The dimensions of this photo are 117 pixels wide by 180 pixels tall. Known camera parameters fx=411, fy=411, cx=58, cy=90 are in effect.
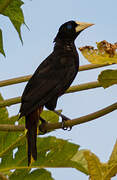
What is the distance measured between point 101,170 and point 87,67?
112 cm

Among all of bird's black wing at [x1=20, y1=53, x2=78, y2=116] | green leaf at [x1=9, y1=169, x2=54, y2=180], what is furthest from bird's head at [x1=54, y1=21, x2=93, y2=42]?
green leaf at [x1=9, y1=169, x2=54, y2=180]

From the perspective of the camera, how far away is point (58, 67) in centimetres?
406

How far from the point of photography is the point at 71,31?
15.4 feet

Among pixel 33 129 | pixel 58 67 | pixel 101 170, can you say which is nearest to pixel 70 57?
pixel 58 67

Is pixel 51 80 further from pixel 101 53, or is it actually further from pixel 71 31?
pixel 101 53

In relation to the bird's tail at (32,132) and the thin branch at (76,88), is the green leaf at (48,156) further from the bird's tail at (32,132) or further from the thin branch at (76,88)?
the thin branch at (76,88)

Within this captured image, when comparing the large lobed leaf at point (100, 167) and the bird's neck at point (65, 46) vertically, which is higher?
the large lobed leaf at point (100, 167)

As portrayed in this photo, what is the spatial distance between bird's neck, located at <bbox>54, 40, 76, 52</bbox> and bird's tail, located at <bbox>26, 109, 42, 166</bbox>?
3.62ft

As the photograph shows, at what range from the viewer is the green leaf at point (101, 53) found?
6.53 ft

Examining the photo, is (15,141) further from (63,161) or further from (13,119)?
(63,161)

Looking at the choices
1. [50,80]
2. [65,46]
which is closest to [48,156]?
[50,80]

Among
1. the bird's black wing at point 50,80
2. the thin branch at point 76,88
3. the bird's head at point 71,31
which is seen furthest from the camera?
the bird's head at point 71,31

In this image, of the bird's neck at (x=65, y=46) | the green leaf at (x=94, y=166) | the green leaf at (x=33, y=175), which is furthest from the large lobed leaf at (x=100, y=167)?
the bird's neck at (x=65, y=46)

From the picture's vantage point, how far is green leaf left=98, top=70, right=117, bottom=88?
81.4 inches
